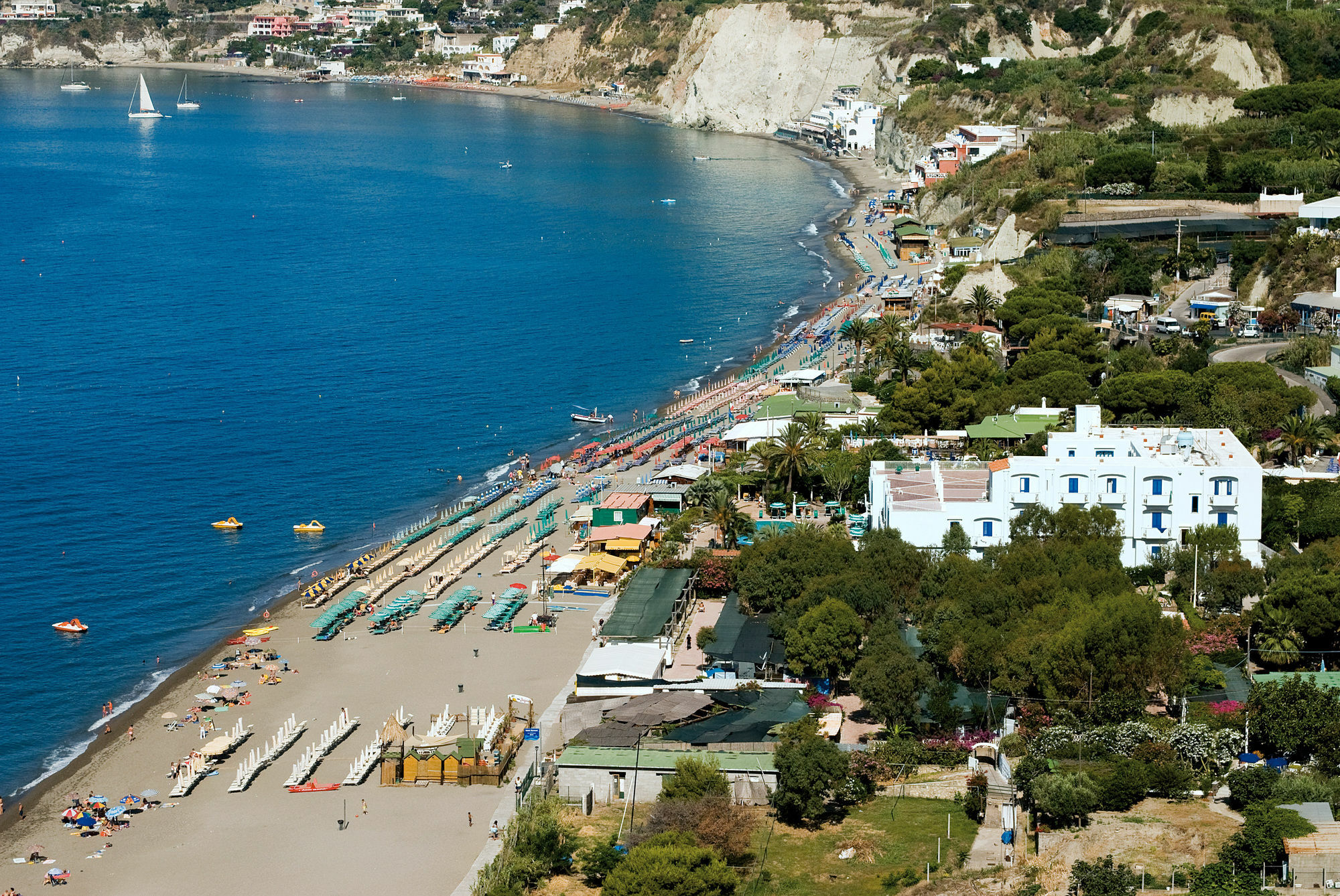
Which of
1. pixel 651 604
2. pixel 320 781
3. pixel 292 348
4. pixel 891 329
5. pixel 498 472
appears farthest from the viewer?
pixel 292 348

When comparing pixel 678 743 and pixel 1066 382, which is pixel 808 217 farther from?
pixel 678 743

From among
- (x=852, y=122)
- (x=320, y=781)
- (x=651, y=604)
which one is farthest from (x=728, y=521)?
(x=852, y=122)

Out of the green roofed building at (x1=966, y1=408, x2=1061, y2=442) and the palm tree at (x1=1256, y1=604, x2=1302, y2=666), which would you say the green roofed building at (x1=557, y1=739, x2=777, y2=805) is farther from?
the green roofed building at (x1=966, y1=408, x2=1061, y2=442)

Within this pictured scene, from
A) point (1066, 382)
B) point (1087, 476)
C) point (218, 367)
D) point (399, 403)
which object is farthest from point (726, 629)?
point (218, 367)

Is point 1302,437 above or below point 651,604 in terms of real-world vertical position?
above

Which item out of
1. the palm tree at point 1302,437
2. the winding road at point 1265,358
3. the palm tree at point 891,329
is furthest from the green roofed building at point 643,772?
the palm tree at point 891,329

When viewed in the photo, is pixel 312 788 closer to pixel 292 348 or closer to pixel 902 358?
pixel 902 358

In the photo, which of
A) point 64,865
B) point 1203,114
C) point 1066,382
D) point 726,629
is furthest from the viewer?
point 1203,114
